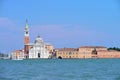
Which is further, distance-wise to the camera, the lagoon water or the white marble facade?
the white marble facade

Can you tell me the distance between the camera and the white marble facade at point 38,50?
3642 inches

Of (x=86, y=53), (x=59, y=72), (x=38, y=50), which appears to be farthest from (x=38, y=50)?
(x=59, y=72)

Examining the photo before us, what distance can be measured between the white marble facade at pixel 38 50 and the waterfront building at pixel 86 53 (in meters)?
3.44

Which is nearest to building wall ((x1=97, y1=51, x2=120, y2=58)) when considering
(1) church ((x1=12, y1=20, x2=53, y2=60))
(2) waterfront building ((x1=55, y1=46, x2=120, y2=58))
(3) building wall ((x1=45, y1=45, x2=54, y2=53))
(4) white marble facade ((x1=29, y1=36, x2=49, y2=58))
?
(2) waterfront building ((x1=55, y1=46, x2=120, y2=58))

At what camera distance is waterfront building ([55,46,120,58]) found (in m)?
93.5

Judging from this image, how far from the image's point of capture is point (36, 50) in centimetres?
9300

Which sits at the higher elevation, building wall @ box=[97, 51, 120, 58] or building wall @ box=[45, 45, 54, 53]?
building wall @ box=[45, 45, 54, 53]

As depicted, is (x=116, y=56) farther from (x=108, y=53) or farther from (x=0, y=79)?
(x=0, y=79)

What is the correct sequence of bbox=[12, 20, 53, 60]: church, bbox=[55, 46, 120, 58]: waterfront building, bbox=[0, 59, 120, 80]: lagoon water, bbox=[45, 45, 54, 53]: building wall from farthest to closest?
1. bbox=[45, 45, 54, 53]: building wall
2. bbox=[55, 46, 120, 58]: waterfront building
3. bbox=[12, 20, 53, 60]: church
4. bbox=[0, 59, 120, 80]: lagoon water

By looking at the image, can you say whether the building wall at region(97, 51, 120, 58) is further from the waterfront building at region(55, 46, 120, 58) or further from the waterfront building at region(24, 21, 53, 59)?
the waterfront building at region(24, 21, 53, 59)

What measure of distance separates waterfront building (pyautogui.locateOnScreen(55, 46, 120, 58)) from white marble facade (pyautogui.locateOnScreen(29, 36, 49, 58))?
3440mm

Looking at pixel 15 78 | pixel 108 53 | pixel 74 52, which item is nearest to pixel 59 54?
pixel 74 52

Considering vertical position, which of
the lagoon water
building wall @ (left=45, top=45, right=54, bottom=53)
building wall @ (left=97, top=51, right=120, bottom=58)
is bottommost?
the lagoon water

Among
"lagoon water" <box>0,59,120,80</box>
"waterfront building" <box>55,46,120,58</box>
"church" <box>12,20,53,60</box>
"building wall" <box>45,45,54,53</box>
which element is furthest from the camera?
"building wall" <box>45,45,54,53</box>
